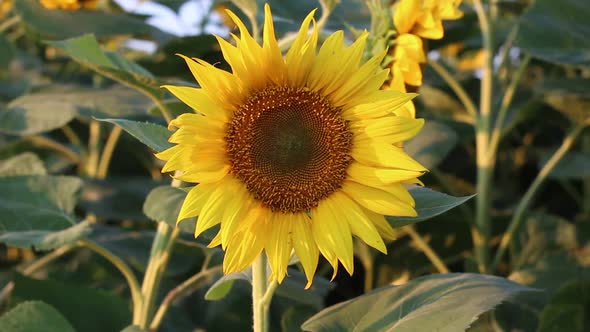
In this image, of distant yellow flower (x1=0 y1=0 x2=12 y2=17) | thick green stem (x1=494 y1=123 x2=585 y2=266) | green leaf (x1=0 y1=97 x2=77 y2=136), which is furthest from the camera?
distant yellow flower (x1=0 y1=0 x2=12 y2=17)

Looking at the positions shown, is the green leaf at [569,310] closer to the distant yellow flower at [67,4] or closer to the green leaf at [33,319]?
the green leaf at [33,319]

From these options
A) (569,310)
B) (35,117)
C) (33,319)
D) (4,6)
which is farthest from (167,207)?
(4,6)

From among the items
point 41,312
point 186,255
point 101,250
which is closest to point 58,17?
point 186,255

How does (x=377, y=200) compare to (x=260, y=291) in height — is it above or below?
above

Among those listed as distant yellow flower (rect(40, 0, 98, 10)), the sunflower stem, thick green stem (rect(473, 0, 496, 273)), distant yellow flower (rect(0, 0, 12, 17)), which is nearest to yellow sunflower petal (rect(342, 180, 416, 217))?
the sunflower stem

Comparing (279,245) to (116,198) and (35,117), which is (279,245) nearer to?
(35,117)

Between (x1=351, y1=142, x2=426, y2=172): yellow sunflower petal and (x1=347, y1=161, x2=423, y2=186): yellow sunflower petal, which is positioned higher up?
(x1=351, y1=142, x2=426, y2=172): yellow sunflower petal

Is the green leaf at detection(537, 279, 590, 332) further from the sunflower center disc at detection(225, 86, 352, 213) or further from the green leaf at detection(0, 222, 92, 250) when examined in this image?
the green leaf at detection(0, 222, 92, 250)
